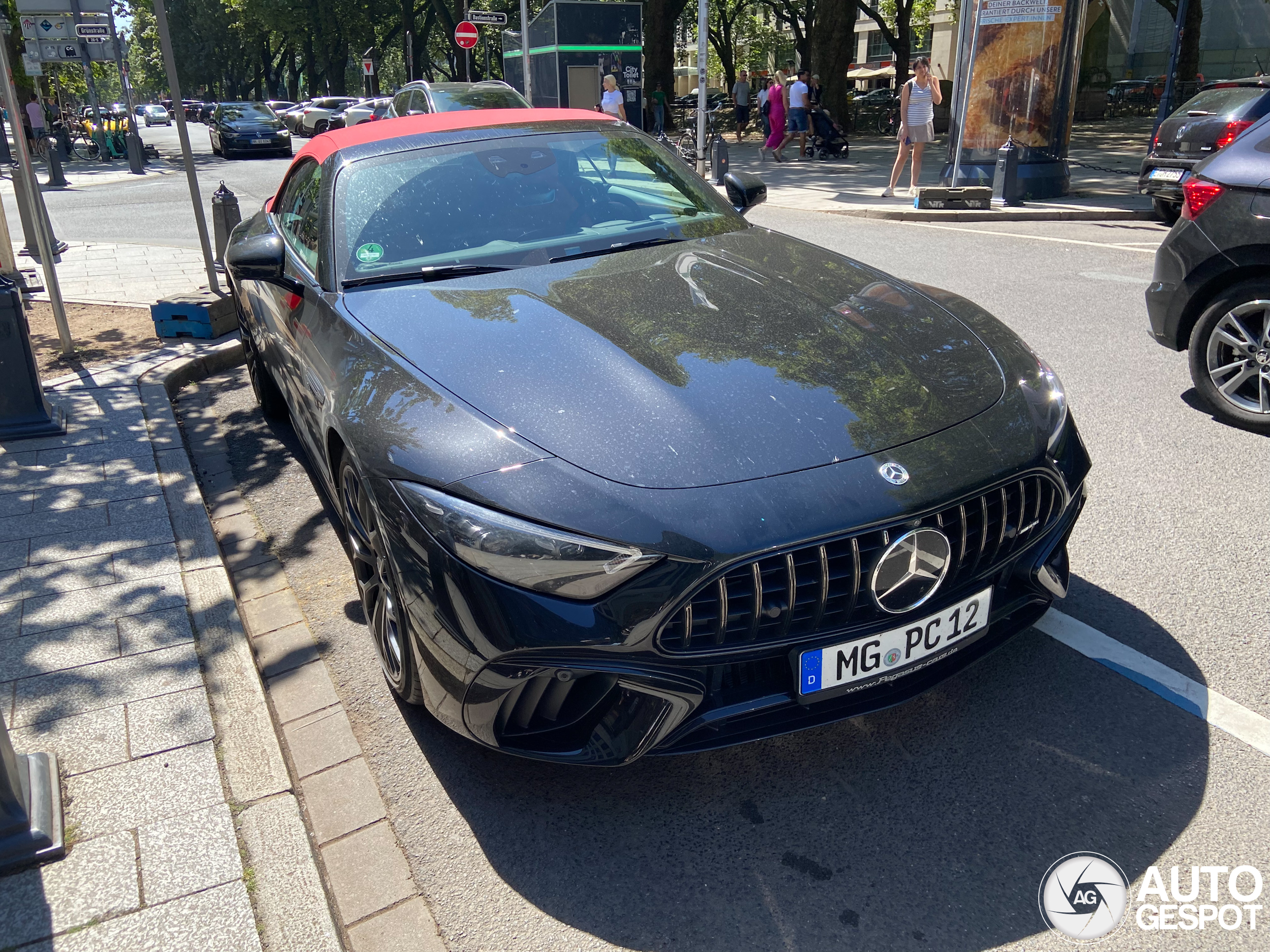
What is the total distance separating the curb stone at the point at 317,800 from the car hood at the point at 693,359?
43.3 inches

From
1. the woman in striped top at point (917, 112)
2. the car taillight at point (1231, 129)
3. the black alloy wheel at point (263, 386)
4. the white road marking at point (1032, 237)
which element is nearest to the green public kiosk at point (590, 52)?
the woman in striped top at point (917, 112)

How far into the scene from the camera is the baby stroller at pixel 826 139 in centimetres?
→ 2138

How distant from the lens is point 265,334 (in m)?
4.63

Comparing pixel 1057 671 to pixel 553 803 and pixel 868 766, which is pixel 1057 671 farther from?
pixel 553 803

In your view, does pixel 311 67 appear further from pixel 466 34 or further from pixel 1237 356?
pixel 1237 356

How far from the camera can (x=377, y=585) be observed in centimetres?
301

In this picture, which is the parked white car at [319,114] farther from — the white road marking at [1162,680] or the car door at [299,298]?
the white road marking at [1162,680]

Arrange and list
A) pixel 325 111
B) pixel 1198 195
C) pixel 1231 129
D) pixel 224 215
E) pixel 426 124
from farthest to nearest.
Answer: pixel 325 111 → pixel 1231 129 → pixel 224 215 → pixel 1198 195 → pixel 426 124

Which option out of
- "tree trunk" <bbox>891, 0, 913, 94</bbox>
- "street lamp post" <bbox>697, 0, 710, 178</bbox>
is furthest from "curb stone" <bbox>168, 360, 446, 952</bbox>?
"tree trunk" <bbox>891, 0, 913, 94</bbox>

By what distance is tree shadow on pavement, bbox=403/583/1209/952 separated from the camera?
7.28 feet

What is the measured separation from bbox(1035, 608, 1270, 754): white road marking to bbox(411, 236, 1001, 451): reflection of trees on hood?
79cm

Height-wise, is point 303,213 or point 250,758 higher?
point 303,213

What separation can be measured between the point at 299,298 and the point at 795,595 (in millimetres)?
2387

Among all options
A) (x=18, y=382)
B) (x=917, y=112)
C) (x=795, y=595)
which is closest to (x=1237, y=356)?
(x=795, y=595)
